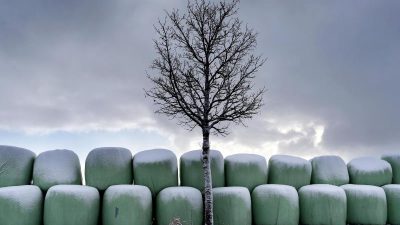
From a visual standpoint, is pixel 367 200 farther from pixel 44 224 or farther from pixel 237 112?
pixel 44 224

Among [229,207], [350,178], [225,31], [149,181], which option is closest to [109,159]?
[149,181]

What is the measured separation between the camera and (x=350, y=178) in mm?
13703

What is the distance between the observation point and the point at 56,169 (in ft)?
37.8

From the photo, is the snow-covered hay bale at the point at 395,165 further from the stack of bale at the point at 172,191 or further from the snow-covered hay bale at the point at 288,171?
the snow-covered hay bale at the point at 288,171

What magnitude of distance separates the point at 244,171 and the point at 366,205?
3288 mm

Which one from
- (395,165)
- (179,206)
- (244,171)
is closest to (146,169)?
(179,206)

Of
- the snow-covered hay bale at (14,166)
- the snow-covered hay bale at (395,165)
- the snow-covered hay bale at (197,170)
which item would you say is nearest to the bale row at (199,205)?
the snow-covered hay bale at (197,170)

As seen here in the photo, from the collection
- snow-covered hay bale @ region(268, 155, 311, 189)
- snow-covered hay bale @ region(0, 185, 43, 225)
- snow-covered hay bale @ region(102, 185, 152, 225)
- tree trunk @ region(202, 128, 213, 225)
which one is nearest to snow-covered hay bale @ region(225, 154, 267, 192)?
snow-covered hay bale @ region(268, 155, 311, 189)

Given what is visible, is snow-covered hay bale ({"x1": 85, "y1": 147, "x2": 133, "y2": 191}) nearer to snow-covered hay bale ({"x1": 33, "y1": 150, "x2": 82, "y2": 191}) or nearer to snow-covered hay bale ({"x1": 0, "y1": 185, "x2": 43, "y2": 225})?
snow-covered hay bale ({"x1": 33, "y1": 150, "x2": 82, "y2": 191})

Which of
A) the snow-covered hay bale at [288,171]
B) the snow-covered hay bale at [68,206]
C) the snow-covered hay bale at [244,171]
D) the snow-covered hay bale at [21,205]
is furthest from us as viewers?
the snow-covered hay bale at [288,171]

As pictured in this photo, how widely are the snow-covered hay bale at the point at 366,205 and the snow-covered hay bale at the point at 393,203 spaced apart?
43 cm

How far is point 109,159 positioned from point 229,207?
2965mm

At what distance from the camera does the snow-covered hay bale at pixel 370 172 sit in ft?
44.2

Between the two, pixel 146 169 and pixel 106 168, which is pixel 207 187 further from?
pixel 106 168
